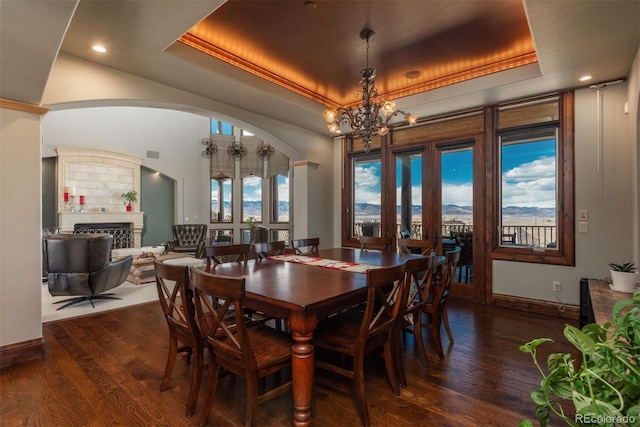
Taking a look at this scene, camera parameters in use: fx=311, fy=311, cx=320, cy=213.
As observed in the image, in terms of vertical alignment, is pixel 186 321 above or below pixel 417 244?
below

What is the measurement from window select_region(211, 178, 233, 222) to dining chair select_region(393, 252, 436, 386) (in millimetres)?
7587

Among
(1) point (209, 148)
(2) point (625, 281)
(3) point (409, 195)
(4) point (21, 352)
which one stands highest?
(1) point (209, 148)

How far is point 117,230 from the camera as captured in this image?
7855 millimetres

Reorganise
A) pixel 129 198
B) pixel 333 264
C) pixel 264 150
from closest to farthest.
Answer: pixel 333 264 < pixel 129 198 < pixel 264 150

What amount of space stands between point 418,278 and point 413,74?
2.80 m

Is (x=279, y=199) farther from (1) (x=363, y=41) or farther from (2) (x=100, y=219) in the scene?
(1) (x=363, y=41)

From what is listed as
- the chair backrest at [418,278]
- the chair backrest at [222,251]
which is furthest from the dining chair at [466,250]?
the chair backrest at [222,251]

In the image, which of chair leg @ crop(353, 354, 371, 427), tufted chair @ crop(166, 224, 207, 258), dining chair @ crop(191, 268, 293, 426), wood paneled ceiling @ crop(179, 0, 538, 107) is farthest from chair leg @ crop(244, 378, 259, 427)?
tufted chair @ crop(166, 224, 207, 258)

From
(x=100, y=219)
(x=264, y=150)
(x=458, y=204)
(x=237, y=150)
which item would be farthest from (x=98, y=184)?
(x=458, y=204)

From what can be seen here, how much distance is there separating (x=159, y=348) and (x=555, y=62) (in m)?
4.66

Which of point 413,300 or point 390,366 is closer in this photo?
point 390,366

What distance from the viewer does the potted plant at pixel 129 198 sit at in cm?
805

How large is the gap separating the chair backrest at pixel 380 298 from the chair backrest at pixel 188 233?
22.3 feet

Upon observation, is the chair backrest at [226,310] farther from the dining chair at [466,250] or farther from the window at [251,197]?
the window at [251,197]
